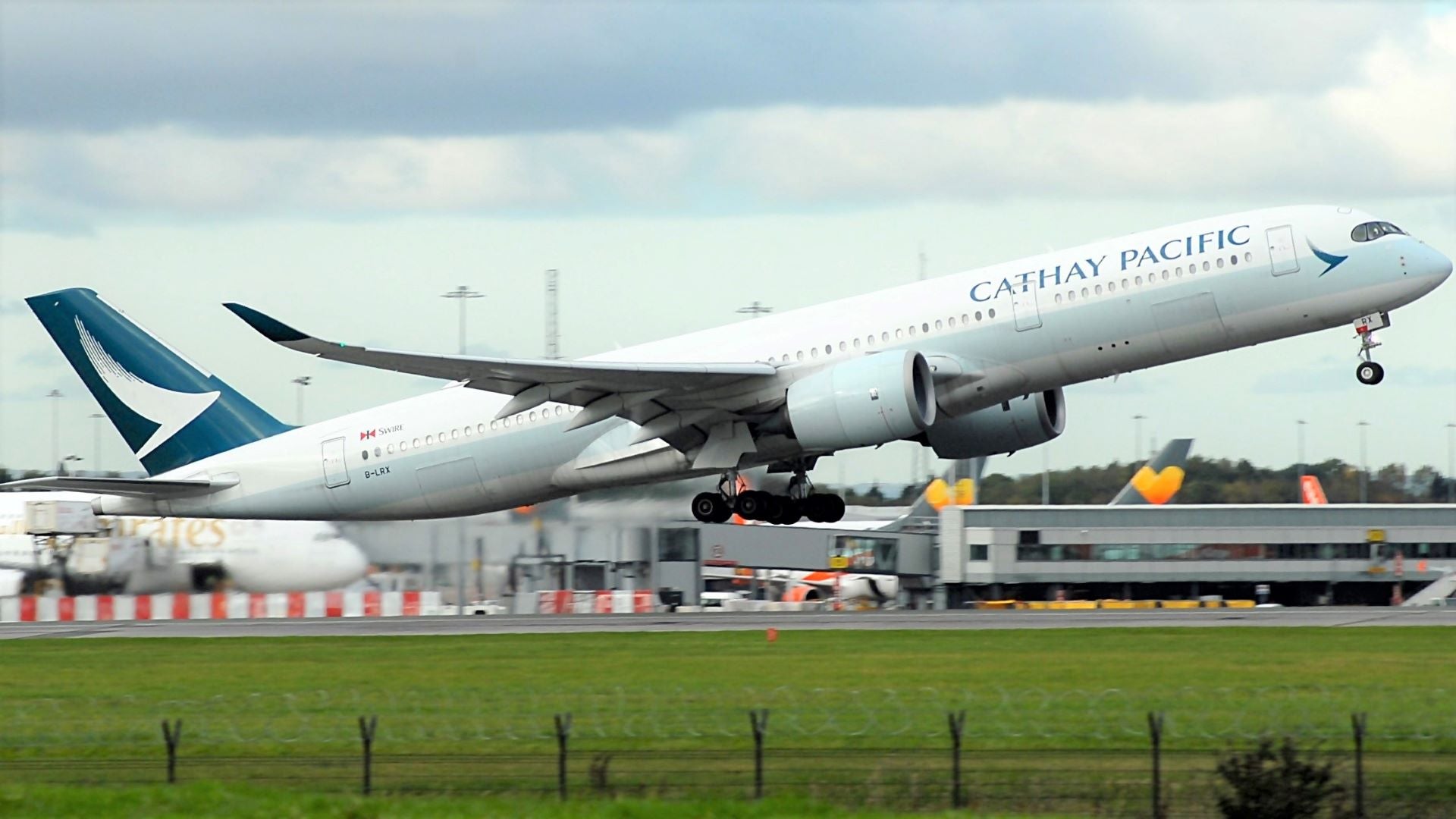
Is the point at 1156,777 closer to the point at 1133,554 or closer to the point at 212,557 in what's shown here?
the point at 212,557

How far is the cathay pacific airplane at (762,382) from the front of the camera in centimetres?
3297

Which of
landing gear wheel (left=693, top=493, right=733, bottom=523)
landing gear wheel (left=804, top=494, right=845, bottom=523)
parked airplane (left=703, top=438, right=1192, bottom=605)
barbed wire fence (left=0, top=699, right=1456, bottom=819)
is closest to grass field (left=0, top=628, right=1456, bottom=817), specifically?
barbed wire fence (left=0, top=699, right=1456, bottom=819)

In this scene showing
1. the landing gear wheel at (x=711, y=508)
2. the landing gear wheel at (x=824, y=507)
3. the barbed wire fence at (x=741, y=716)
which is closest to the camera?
the barbed wire fence at (x=741, y=716)

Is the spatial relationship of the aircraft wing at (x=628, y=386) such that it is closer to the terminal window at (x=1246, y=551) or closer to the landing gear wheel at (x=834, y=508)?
the landing gear wheel at (x=834, y=508)

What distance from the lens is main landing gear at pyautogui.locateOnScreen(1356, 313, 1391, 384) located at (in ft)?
108

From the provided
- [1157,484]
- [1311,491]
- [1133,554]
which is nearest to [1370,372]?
[1133,554]

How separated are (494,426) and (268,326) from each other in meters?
Result: 9.33

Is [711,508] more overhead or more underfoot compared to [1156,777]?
more overhead

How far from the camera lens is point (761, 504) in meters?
38.9

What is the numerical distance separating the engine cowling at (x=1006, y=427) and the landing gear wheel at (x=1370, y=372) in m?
7.15

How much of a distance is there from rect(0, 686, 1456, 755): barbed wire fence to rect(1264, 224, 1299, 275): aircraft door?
946 centimetres

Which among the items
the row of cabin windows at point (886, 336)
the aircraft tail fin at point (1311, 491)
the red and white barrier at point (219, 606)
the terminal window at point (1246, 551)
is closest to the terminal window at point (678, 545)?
the red and white barrier at point (219, 606)

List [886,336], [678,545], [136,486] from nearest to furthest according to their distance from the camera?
1. [886,336]
2. [136,486]
3. [678,545]

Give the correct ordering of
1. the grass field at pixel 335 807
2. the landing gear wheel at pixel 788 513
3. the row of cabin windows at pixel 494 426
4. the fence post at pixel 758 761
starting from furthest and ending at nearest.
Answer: the landing gear wheel at pixel 788 513, the row of cabin windows at pixel 494 426, the fence post at pixel 758 761, the grass field at pixel 335 807
